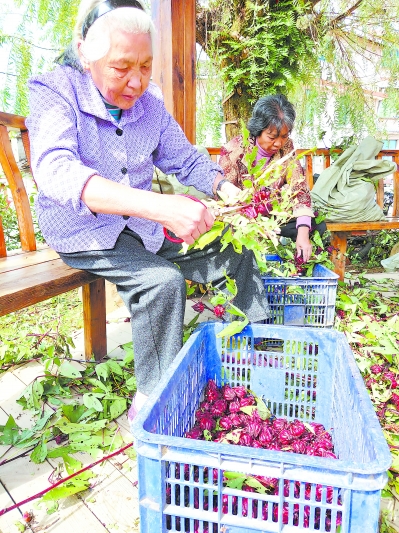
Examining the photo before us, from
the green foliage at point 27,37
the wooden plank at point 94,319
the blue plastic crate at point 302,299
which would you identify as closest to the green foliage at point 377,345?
the blue plastic crate at point 302,299

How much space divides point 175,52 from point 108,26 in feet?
4.00

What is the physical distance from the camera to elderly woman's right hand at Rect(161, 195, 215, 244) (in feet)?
3.43

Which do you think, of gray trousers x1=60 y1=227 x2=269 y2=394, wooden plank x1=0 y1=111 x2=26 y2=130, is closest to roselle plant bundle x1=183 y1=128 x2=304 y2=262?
gray trousers x1=60 y1=227 x2=269 y2=394

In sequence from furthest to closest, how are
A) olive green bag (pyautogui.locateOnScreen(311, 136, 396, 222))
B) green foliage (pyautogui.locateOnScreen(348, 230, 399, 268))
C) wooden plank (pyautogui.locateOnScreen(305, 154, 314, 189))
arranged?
green foliage (pyautogui.locateOnScreen(348, 230, 399, 268))
wooden plank (pyautogui.locateOnScreen(305, 154, 314, 189))
olive green bag (pyautogui.locateOnScreen(311, 136, 396, 222))

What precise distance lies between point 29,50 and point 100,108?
1.97 meters

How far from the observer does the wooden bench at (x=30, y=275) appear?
129cm

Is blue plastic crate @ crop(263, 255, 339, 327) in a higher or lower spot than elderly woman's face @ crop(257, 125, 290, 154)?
lower

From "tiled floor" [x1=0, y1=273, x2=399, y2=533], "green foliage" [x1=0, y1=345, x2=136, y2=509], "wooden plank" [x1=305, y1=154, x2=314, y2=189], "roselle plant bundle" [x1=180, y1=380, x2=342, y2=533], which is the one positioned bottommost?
"tiled floor" [x1=0, y1=273, x2=399, y2=533]

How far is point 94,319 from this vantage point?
1948mm

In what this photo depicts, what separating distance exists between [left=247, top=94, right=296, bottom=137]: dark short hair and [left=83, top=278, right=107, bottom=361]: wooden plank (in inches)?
43.4

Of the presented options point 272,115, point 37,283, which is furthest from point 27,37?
point 37,283

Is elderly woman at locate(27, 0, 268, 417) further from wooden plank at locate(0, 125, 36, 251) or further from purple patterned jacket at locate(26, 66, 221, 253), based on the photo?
wooden plank at locate(0, 125, 36, 251)

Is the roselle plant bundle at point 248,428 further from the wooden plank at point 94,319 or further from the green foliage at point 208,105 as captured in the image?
the green foliage at point 208,105

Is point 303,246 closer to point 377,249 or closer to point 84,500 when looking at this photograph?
point 84,500
